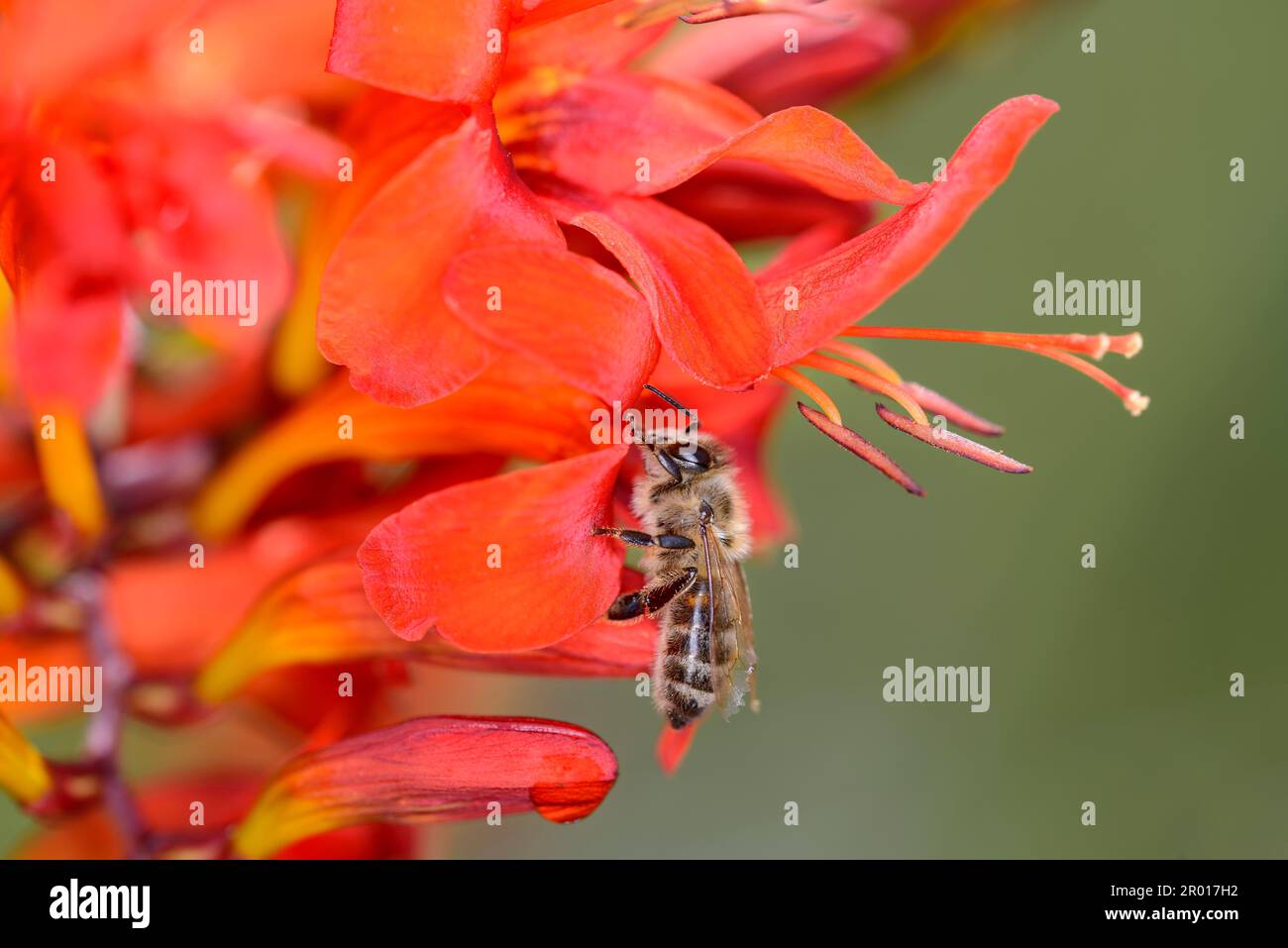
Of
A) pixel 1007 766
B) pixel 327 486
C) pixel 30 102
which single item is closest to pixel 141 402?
pixel 327 486

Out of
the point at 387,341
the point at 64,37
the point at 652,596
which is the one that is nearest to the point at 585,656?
the point at 652,596

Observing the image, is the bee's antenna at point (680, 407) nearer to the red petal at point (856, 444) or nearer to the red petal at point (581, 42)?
the red petal at point (856, 444)

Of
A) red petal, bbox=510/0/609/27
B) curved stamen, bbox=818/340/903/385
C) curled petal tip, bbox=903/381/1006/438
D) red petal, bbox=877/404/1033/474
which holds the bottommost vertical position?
red petal, bbox=877/404/1033/474

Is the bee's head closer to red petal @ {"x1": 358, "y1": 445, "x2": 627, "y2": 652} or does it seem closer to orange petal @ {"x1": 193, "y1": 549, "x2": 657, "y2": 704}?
orange petal @ {"x1": 193, "y1": 549, "x2": 657, "y2": 704}

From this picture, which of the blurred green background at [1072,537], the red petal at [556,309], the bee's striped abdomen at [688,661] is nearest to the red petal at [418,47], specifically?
the red petal at [556,309]

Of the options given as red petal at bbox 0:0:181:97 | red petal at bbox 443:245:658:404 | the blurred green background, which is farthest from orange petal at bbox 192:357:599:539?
the blurred green background

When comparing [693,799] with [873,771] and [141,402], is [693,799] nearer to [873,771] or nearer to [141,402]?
[873,771]
